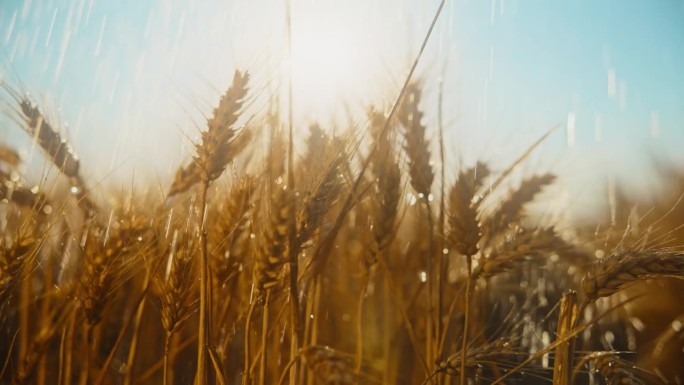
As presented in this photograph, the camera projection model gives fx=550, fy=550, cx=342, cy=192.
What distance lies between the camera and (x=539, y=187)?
180cm

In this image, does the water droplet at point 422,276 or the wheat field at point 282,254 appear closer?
the wheat field at point 282,254

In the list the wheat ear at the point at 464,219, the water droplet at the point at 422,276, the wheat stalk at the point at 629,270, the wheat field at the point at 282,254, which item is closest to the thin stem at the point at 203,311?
the wheat field at the point at 282,254

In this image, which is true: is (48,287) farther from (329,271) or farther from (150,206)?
(329,271)

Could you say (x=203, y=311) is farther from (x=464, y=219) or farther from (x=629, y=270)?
(x=629, y=270)

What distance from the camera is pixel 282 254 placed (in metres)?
1.09

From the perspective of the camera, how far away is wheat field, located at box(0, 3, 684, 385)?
114 centimetres

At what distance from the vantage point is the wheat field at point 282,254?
1.14 meters

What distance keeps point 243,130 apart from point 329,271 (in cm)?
98

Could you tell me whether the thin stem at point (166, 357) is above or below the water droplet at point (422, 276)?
below

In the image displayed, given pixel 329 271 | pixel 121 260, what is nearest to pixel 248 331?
pixel 121 260

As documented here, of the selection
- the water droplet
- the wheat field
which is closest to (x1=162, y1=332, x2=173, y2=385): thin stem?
the wheat field

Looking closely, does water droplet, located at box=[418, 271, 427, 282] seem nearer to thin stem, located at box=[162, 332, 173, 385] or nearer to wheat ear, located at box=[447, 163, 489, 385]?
wheat ear, located at box=[447, 163, 489, 385]

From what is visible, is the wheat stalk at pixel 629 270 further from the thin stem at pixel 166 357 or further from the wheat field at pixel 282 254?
the thin stem at pixel 166 357

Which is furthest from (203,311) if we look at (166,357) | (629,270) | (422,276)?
(422,276)
